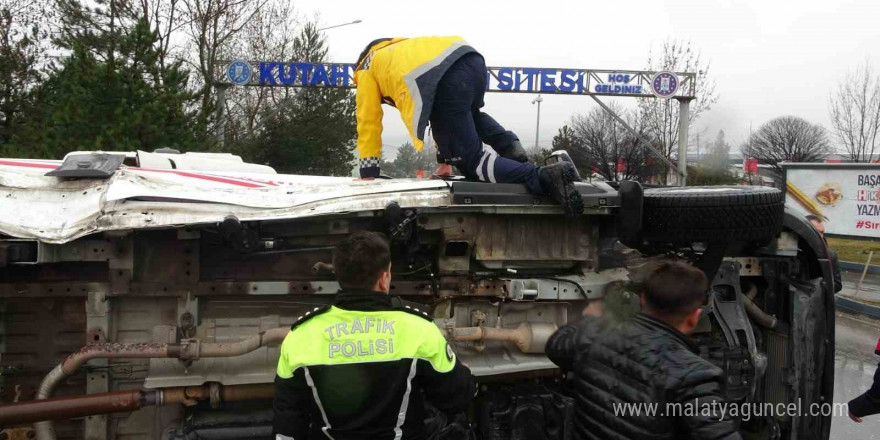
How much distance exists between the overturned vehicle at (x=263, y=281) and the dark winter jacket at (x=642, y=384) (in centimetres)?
64

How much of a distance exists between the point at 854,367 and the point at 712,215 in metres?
5.37

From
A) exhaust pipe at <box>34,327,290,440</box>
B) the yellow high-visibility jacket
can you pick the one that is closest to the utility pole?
the yellow high-visibility jacket

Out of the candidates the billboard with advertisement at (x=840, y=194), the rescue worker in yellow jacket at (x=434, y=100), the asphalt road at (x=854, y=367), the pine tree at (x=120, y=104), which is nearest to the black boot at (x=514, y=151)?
the rescue worker in yellow jacket at (x=434, y=100)

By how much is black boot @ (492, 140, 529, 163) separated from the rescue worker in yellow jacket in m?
0.51

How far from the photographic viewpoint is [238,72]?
63.4 feet

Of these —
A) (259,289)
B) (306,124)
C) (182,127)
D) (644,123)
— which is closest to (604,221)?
(259,289)

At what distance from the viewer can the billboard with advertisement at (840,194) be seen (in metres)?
12.3

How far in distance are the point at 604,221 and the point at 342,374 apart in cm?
220

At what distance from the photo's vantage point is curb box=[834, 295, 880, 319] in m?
9.98

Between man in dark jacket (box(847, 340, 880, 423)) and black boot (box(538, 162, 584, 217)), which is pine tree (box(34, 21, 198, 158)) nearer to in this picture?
black boot (box(538, 162, 584, 217))

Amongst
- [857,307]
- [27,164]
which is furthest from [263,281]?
[857,307]

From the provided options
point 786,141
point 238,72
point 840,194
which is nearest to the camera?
point 840,194

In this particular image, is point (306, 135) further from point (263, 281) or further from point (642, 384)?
point (642, 384)

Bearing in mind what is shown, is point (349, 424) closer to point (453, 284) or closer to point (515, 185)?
point (453, 284)
